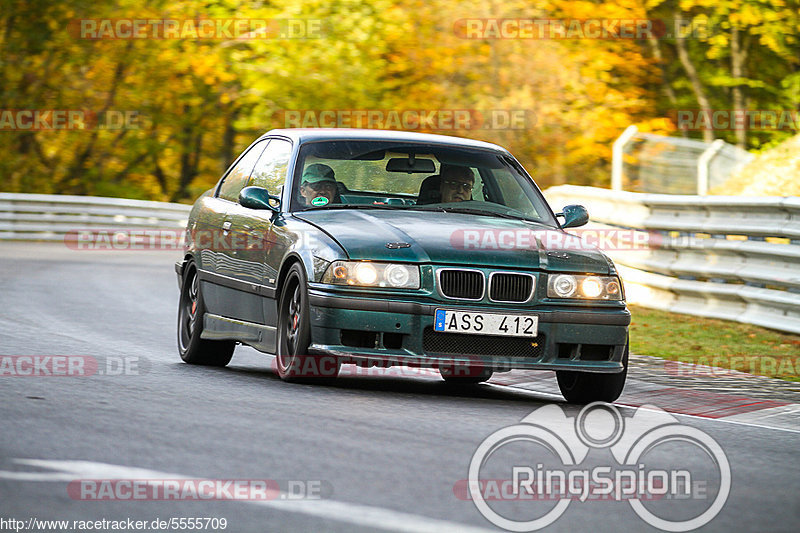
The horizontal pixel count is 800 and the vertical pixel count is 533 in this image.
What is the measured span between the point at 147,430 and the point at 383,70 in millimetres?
31347

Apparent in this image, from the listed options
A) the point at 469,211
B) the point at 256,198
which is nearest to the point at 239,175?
the point at 256,198

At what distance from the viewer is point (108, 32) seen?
1507 inches

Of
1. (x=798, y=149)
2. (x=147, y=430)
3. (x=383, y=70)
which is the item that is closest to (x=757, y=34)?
(x=383, y=70)

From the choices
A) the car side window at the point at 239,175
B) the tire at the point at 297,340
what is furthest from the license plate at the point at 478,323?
the car side window at the point at 239,175

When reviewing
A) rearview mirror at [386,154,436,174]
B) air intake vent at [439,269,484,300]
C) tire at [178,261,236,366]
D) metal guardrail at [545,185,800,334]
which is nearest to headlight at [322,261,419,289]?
air intake vent at [439,269,484,300]

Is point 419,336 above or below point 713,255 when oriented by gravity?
above

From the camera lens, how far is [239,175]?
11094 mm

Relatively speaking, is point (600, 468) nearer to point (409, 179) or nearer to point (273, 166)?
point (409, 179)

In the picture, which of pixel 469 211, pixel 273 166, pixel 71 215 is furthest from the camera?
pixel 71 215

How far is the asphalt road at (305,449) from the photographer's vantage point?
5.43 metres

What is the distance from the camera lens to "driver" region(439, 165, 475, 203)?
32.9 ft

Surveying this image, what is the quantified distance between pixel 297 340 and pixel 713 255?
23.8ft

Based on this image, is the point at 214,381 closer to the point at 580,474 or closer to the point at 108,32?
the point at 580,474

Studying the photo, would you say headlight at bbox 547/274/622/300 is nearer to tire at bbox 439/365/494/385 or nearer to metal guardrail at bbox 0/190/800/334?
tire at bbox 439/365/494/385
